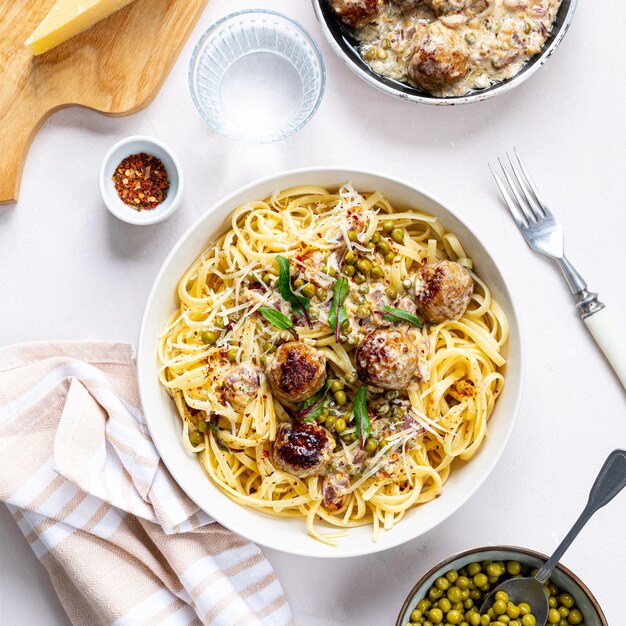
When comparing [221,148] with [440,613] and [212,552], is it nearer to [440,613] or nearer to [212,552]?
[212,552]

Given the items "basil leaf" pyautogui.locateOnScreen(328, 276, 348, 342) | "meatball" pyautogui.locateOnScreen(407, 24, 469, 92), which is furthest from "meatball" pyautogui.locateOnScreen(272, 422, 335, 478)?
"meatball" pyautogui.locateOnScreen(407, 24, 469, 92)

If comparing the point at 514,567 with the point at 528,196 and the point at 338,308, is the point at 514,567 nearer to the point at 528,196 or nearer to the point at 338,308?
the point at 338,308

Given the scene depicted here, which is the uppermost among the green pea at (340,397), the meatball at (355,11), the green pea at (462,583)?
the meatball at (355,11)

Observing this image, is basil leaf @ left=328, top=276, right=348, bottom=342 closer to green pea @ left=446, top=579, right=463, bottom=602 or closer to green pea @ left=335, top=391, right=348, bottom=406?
green pea @ left=335, top=391, right=348, bottom=406

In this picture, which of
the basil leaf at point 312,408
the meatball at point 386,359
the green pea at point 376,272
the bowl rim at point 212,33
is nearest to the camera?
the meatball at point 386,359

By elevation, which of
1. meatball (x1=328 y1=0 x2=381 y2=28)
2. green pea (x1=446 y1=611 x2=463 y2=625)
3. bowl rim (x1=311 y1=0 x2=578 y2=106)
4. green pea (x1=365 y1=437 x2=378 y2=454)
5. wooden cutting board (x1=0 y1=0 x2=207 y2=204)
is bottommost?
green pea (x1=446 y1=611 x2=463 y2=625)

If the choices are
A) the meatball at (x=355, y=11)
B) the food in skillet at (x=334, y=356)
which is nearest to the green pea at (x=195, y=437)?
the food in skillet at (x=334, y=356)

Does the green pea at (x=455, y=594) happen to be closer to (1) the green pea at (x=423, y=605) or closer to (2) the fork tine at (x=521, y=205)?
(1) the green pea at (x=423, y=605)

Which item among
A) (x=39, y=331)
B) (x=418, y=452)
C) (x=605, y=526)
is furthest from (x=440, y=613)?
(x=39, y=331)
